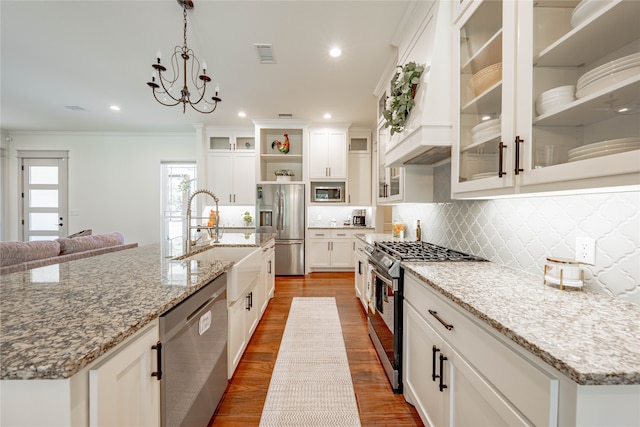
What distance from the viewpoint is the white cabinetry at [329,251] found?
507 centimetres

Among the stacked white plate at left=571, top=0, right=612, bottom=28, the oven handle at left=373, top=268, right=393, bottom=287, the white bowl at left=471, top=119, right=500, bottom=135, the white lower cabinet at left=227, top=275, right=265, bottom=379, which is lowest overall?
the white lower cabinet at left=227, top=275, right=265, bottom=379

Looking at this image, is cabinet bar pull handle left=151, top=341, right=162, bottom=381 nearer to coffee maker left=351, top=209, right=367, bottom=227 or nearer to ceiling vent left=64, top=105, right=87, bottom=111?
coffee maker left=351, top=209, right=367, bottom=227

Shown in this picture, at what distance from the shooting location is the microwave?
17.0ft

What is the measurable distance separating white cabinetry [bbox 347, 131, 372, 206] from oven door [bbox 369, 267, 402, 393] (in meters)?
3.35

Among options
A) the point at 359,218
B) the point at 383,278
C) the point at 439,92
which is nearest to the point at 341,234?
the point at 359,218

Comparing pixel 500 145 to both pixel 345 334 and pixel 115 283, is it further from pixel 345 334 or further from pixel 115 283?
pixel 345 334

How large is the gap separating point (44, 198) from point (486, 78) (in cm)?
804

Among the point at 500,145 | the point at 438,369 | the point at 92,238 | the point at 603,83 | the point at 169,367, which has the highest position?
the point at 603,83

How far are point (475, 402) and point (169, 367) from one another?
1162 mm

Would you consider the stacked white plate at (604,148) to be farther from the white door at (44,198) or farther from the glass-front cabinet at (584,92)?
the white door at (44,198)

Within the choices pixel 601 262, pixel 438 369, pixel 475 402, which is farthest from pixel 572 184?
pixel 438 369

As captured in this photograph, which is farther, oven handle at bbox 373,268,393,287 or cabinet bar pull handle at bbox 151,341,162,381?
oven handle at bbox 373,268,393,287

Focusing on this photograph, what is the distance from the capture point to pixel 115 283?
45.3 inches

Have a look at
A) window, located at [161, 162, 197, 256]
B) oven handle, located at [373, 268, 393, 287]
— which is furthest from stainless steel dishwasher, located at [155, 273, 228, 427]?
window, located at [161, 162, 197, 256]
